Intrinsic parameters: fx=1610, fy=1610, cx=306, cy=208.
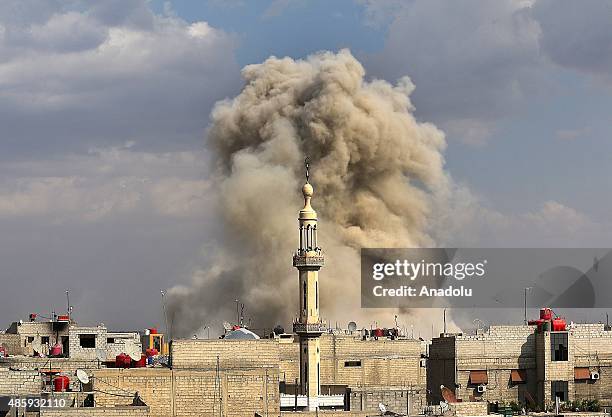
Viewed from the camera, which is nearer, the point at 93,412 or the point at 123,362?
the point at 93,412

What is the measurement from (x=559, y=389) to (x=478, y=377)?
2.54m

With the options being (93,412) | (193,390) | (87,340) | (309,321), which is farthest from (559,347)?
(93,412)

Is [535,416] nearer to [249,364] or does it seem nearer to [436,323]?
[249,364]

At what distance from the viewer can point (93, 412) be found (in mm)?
31125

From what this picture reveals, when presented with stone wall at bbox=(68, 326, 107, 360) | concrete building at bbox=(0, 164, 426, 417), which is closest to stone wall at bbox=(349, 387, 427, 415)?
concrete building at bbox=(0, 164, 426, 417)

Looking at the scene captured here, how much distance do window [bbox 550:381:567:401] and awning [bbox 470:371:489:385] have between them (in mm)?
2051

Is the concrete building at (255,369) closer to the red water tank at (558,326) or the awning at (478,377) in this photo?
the awning at (478,377)

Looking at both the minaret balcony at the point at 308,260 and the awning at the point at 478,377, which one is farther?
the awning at the point at 478,377

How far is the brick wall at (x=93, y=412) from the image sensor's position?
3078 centimetres

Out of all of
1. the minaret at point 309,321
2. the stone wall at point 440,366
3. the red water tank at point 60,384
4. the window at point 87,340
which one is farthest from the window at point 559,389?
the red water tank at point 60,384

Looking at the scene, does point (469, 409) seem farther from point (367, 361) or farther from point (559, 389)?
point (367, 361)

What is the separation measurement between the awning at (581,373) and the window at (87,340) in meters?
16.4

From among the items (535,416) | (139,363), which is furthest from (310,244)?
(535,416)

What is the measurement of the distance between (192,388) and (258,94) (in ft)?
156
